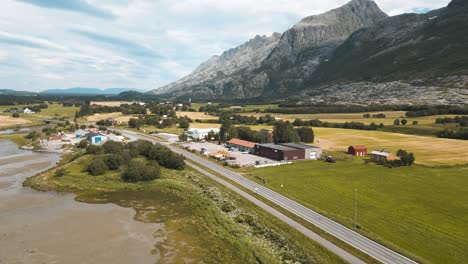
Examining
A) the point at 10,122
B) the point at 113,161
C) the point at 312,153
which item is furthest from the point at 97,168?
Answer: the point at 10,122

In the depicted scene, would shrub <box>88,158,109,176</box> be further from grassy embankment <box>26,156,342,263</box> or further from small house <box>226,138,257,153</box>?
small house <box>226,138,257,153</box>

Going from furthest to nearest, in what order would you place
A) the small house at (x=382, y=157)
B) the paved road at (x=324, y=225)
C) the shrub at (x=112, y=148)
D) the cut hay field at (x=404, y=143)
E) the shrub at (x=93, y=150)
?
the shrub at (x=93, y=150) → the shrub at (x=112, y=148) → the cut hay field at (x=404, y=143) → the small house at (x=382, y=157) → the paved road at (x=324, y=225)

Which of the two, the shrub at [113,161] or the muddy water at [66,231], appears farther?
the shrub at [113,161]

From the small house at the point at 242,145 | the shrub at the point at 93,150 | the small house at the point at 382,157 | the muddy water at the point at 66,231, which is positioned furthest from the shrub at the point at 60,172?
the small house at the point at 382,157

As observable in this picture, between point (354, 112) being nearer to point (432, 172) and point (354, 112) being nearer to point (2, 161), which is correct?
point (432, 172)

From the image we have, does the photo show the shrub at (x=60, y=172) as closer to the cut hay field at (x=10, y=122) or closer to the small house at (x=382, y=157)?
the small house at (x=382, y=157)

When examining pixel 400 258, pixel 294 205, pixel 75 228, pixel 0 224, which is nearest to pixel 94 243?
pixel 75 228

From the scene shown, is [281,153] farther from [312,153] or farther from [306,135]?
[306,135]

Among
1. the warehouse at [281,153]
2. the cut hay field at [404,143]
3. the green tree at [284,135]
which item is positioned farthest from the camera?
the green tree at [284,135]
